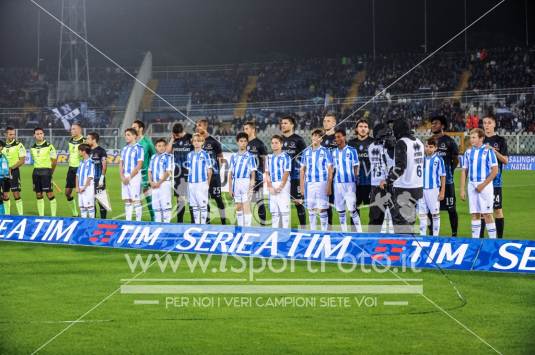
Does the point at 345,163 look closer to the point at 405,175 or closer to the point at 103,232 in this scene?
the point at 405,175

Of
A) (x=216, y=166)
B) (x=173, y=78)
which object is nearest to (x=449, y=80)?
(x=173, y=78)

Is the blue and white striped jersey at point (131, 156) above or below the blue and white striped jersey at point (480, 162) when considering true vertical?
above

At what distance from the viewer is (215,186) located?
16.7 metres

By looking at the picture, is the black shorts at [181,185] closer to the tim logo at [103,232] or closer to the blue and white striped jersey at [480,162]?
the tim logo at [103,232]

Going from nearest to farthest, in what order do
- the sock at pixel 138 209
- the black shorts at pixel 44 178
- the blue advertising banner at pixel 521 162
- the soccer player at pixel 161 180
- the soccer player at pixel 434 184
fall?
the soccer player at pixel 434 184 → the soccer player at pixel 161 180 → the sock at pixel 138 209 → the black shorts at pixel 44 178 → the blue advertising banner at pixel 521 162

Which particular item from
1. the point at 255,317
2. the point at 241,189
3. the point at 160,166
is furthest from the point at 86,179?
the point at 255,317

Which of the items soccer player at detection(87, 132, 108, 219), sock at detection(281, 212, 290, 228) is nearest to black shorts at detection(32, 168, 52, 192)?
soccer player at detection(87, 132, 108, 219)

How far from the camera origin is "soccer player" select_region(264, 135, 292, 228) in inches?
575

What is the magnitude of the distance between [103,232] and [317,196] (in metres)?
4.06

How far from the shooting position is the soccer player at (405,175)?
1167cm

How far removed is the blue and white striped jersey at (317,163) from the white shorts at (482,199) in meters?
2.71

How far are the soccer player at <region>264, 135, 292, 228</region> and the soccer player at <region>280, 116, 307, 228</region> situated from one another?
33 centimetres

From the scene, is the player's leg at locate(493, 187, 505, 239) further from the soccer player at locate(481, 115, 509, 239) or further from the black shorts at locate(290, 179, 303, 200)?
the black shorts at locate(290, 179, 303, 200)

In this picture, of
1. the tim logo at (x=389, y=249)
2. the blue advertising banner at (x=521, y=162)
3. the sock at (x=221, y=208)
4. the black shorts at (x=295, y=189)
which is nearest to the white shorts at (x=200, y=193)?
the sock at (x=221, y=208)
